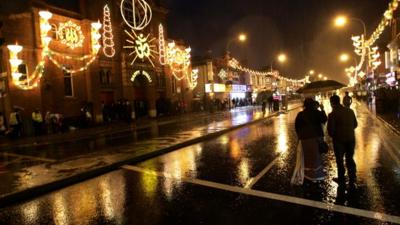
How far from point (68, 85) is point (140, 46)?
371 inches

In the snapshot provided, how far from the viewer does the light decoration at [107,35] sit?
3048 cm

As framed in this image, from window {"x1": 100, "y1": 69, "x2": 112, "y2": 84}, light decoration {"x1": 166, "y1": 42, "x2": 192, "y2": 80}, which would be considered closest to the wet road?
window {"x1": 100, "y1": 69, "x2": 112, "y2": 84}

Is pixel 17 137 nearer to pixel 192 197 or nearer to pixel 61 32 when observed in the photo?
pixel 61 32

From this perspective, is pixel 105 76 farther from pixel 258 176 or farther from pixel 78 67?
pixel 258 176

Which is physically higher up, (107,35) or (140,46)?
(107,35)

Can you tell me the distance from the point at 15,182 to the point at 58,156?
4.54 metres

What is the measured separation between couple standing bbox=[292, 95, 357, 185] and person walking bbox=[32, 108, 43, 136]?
63.4ft

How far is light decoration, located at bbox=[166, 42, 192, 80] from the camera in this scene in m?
39.6

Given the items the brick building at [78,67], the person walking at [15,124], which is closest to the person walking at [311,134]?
the person walking at [15,124]

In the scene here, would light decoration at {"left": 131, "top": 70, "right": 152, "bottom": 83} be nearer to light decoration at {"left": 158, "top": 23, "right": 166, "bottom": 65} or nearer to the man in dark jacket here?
light decoration at {"left": 158, "top": 23, "right": 166, "bottom": 65}

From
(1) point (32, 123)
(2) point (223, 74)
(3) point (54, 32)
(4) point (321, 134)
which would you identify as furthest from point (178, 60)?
(4) point (321, 134)

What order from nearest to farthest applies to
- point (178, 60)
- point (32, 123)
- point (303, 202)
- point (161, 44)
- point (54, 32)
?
point (303, 202), point (32, 123), point (54, 32), point (161, 44), point (178, 60)

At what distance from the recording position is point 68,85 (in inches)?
1108

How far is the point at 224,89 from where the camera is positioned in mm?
55594
